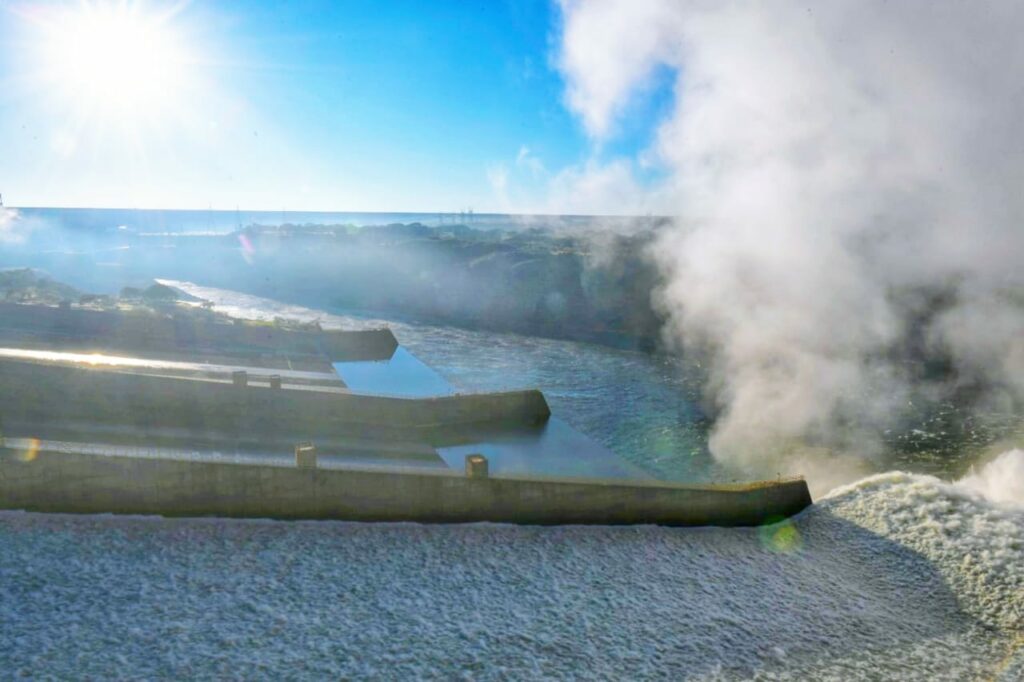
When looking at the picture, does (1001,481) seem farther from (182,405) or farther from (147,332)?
(147,332)

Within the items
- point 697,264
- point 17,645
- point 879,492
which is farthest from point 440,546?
point 697,264

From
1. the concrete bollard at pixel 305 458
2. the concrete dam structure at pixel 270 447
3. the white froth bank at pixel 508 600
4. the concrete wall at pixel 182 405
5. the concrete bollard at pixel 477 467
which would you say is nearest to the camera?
the white froth bank at pixel 508 600

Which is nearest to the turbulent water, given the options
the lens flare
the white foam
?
the white foam

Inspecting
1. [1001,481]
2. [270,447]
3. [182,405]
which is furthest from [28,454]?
[1001,481]

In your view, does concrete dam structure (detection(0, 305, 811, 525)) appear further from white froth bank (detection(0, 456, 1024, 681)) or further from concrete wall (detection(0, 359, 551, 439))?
white froth bank (detection(0, 456, 1024, 681))

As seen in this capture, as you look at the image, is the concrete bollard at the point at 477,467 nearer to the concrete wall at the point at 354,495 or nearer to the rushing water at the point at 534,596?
the concrete wall at the point at 354,495

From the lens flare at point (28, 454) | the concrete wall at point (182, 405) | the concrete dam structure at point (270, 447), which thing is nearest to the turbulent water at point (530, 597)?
the concrete dam structure at point (270, 447)

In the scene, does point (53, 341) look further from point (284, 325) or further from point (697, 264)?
point (697, 264)
